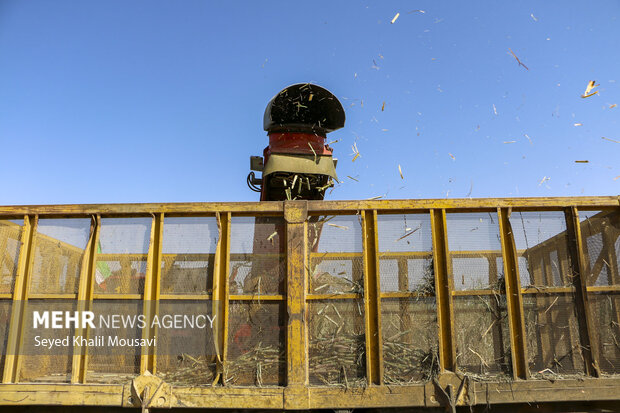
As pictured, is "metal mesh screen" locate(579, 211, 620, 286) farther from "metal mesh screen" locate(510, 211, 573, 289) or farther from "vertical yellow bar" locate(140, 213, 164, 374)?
"vertical yellow bar" locate(140, 213, 164, 374)

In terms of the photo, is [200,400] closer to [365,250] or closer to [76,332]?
[76,332]

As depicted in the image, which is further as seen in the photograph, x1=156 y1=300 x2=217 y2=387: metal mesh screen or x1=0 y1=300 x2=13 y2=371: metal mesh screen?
x1=0 y1=300 x2=13 y2=371: metal mesh screen

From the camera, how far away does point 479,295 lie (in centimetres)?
419

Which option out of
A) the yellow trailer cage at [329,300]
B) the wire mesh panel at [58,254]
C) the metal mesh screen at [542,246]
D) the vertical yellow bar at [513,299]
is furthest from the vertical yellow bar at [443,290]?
the wire mesh panel at [58,254]

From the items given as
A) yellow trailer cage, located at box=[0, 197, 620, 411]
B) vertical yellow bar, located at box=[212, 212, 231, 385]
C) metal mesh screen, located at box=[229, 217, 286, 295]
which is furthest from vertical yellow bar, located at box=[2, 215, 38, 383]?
metal mesh screen, located at box=[229, 217, 286, 295]

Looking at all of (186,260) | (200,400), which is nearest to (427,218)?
(186,260)

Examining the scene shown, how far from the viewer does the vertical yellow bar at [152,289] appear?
13.5 ft

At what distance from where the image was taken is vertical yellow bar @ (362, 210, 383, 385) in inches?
159

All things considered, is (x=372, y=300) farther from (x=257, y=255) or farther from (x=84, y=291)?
(x=84, y=291)

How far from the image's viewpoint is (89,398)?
4012mm

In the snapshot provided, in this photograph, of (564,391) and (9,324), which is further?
(9,324)

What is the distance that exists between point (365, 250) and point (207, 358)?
179cm

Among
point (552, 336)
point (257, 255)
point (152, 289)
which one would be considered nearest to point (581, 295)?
point (552, 336)

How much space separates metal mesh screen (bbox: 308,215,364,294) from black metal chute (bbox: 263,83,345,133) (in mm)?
2187
